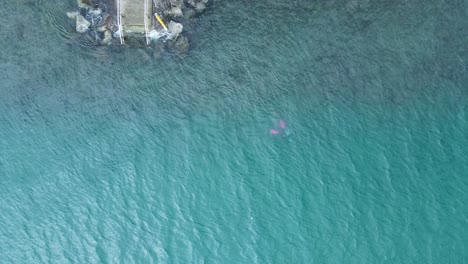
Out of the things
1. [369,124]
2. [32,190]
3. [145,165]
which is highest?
[369,124]

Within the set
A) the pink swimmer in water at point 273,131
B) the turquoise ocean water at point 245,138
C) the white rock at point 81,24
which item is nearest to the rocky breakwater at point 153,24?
the white rock at point 81,24

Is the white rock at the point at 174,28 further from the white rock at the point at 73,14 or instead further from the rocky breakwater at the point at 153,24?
the white rock at the point at 73,14

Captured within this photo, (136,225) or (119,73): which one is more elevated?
(119,73)

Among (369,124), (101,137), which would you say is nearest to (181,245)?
(101,137)

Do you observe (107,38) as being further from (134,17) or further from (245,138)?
(245,138)

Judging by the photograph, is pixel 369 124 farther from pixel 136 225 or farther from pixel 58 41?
pixel 58 41

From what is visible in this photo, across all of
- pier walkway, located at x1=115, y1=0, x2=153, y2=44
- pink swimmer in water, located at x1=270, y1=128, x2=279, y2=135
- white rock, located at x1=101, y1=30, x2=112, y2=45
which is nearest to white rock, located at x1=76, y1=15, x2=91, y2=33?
white rock, located at x1=101, y1=30, x2=112, y2=45
